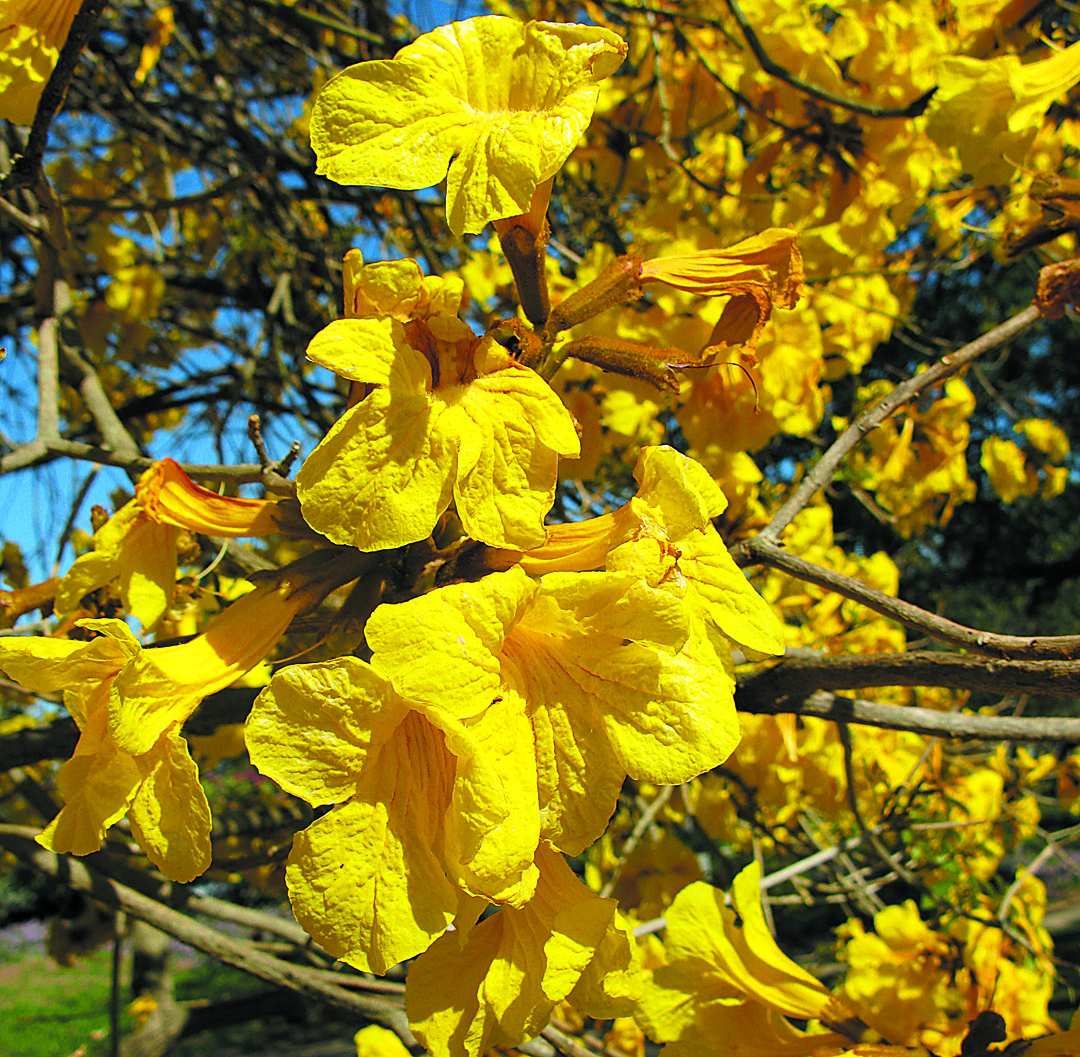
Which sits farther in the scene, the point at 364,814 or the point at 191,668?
the point at 191,668

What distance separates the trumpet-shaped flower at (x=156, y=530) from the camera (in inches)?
49.3

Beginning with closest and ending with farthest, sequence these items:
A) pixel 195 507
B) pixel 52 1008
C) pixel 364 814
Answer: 1. pixel 364 814
2. pixel 195 507
3. pixel 52 1008

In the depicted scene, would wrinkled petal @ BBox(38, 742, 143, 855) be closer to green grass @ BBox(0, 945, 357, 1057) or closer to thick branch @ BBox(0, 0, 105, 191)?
thick branch @ BBox(0, 0, 105, 191)

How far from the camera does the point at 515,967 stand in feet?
3.22

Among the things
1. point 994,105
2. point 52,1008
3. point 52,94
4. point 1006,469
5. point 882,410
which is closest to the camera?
point 52,94

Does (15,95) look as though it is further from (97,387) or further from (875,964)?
(875,964)

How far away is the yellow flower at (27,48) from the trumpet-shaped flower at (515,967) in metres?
1.59

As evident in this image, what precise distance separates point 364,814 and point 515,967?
0.29m

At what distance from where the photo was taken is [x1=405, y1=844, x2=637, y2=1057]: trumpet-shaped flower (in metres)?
0.96

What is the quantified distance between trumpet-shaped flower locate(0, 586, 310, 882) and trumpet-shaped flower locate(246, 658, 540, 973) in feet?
0.55

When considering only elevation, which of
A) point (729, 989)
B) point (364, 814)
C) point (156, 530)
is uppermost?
point (156, 530)

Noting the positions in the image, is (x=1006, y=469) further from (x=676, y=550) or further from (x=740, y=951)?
(x=676, y=550)

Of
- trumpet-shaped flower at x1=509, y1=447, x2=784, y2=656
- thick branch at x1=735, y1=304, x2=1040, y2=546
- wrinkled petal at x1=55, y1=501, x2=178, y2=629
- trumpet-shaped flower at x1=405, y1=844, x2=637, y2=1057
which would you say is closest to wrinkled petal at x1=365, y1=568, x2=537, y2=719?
trumpet-shaped flower at x1=509, y1=447, x2=784, y2=656

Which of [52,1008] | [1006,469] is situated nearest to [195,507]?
[1006,469]
